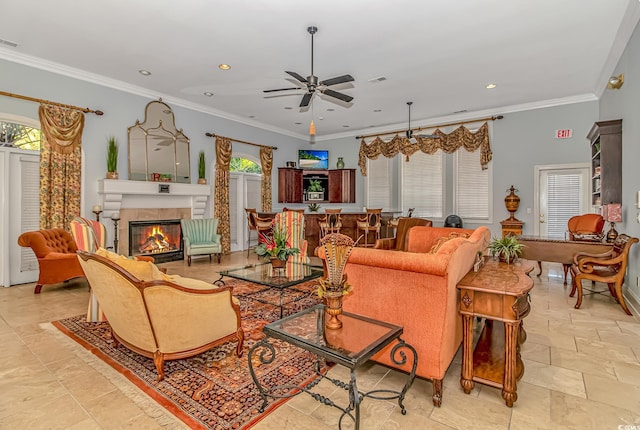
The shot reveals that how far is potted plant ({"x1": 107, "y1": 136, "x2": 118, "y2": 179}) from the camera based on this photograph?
5687 millimetres

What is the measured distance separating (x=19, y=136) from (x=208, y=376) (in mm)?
5185

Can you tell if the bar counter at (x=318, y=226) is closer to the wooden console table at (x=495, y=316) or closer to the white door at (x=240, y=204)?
the white door at (x=240, y=204)

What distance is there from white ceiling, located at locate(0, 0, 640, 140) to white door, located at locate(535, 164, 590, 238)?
1490mm

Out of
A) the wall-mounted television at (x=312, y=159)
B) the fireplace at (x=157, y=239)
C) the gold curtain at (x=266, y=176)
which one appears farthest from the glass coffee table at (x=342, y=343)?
the wall-mounted television at (x=312, y=159)

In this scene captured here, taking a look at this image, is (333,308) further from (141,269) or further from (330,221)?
(330,221)

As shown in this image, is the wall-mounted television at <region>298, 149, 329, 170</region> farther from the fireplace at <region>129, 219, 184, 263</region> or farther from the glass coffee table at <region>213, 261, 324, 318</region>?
the glass coffee table at <region>213, 261, 324, 318</region>

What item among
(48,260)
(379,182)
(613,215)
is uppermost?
(379,182)

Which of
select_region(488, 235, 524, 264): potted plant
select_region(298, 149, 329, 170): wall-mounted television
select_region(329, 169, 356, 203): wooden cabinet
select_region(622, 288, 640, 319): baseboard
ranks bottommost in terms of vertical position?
select_region(622, 288, 640, 319): baseboard

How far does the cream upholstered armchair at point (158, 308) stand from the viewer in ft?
7.06

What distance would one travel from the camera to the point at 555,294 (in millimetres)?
4496

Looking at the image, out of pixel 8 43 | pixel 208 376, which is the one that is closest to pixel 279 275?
pixel 208 376

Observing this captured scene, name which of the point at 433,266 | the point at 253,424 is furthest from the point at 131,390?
the point at 433,266

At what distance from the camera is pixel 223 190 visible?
7621mm

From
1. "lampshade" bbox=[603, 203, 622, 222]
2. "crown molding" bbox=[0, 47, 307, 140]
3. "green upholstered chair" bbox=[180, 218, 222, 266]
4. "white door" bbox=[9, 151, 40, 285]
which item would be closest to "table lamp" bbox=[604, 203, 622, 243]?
"lampshade" bbox=[603, 203, 622, 222]
